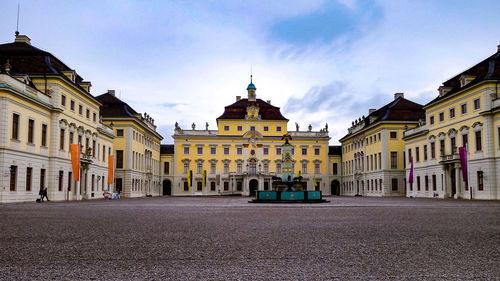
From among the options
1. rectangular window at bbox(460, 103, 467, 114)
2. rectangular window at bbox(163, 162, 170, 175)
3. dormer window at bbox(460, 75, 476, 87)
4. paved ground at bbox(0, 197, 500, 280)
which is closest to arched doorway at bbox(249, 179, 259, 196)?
rectangular window at bbox(163, 162, 170, 175)

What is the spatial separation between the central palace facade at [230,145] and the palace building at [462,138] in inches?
3.8

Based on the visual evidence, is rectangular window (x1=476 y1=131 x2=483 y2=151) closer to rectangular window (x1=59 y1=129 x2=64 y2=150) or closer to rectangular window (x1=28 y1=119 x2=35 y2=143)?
rectangular window (x1=59 y1=129 x2=64 y2=150)

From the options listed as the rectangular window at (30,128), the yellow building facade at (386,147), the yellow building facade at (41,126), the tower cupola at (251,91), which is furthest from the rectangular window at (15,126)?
the tower cupola at (251,91)

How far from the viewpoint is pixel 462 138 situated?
43969 mm

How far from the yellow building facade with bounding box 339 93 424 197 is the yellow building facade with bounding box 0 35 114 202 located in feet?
120

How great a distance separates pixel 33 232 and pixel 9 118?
22.5 m

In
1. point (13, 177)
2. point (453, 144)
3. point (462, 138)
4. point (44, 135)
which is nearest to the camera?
point (13, 177)

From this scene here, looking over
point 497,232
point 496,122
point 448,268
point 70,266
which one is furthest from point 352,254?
point 496,122

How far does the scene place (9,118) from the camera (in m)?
30.5

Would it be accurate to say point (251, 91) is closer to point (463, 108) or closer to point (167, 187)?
point (167, 187)

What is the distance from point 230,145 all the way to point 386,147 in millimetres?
29949

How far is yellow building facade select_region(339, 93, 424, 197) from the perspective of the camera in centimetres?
6153

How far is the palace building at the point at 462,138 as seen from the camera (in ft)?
128

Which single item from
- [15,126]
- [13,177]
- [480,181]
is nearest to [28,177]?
[13,177]
